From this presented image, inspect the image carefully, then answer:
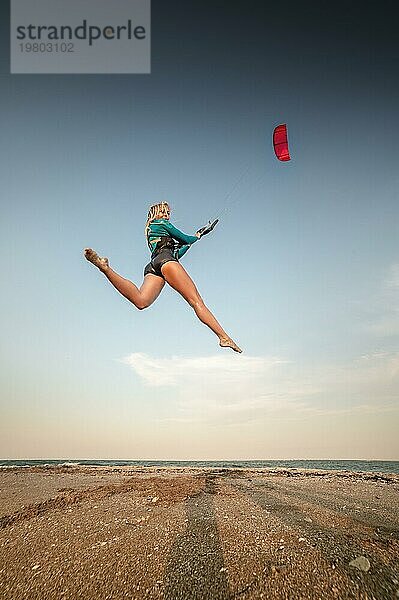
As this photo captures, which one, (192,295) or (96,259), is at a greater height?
(96,259)

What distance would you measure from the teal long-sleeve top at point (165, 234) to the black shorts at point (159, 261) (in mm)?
186

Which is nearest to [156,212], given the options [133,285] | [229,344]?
[133,285]

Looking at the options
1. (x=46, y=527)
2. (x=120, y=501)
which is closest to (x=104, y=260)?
(x=46, y=527)

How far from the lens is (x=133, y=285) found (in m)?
5.22

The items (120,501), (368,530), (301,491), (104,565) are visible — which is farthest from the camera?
(301,491)

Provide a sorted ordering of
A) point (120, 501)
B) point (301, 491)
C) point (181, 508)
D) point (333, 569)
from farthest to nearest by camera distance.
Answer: point (301, 491), point (120, 501), point (181, 508), point (333, 569)

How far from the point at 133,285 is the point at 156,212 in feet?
4.78

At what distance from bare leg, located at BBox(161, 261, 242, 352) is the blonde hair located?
0.95 m

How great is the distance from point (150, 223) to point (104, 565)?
547 centimetres

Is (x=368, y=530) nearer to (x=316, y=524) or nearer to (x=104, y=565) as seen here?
(x=316, y=524)

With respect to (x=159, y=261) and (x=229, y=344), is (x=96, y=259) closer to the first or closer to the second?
(x=159, y=261)

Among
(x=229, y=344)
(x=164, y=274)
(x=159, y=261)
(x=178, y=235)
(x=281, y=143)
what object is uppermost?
(x=281, y=143)

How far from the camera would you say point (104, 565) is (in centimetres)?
577

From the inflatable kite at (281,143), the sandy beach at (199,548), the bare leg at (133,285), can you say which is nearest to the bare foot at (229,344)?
the bare leg at (133,285)
